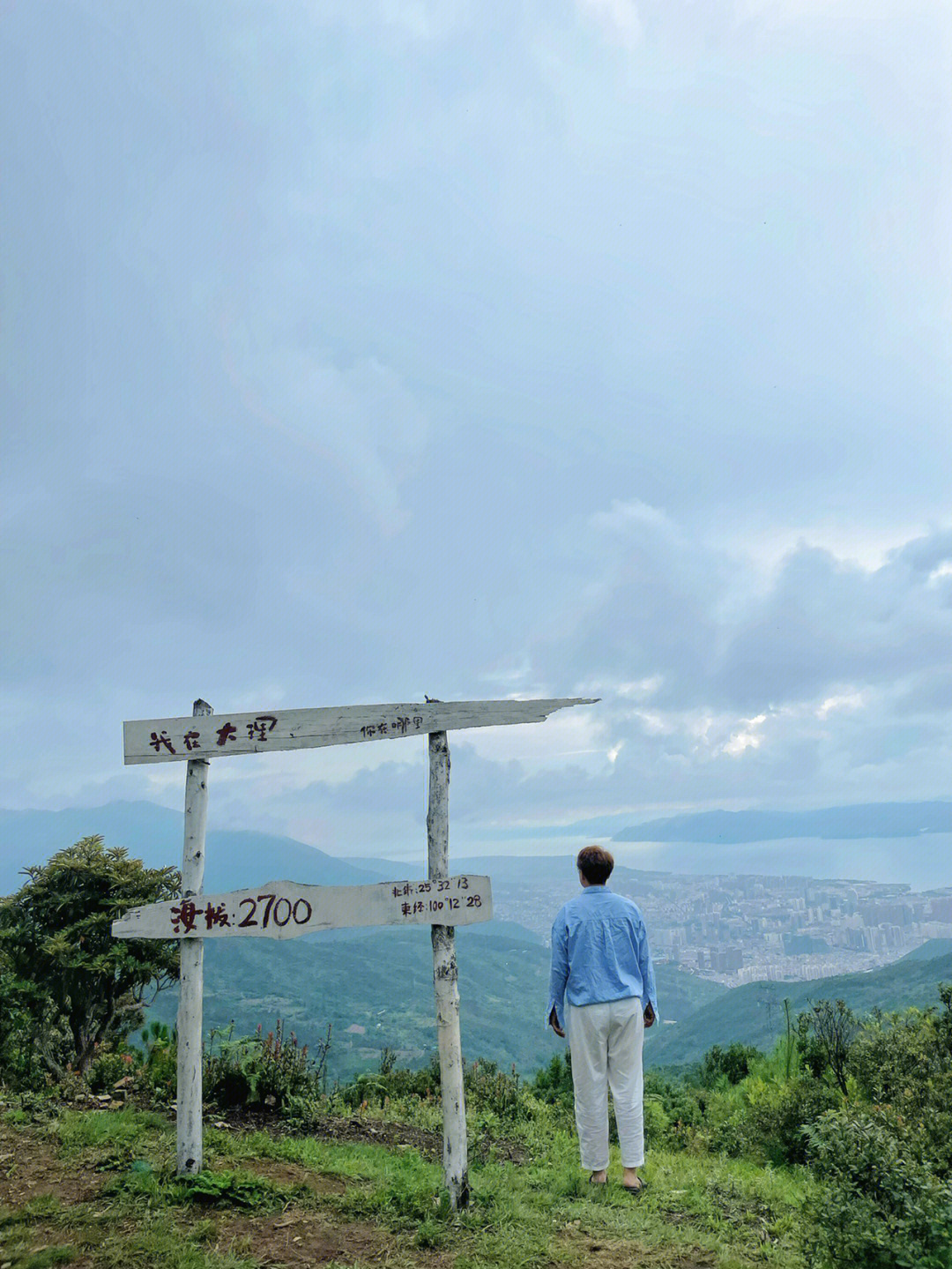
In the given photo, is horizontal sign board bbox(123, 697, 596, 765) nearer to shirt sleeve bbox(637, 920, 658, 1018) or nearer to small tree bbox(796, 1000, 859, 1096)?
shirt sleeve bbox(637, 920, 658, 1018)

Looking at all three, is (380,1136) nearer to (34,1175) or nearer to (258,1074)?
(258,1074)

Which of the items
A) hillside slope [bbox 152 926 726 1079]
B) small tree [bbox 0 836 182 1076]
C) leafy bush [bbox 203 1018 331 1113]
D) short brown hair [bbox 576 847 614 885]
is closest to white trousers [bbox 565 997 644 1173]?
short brown hair [bbox 576 847 614 885]

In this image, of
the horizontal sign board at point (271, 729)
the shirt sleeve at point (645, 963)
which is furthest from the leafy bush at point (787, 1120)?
the horizontal sign board at point (271, 729)

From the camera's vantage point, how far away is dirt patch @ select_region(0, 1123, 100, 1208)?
5871mm

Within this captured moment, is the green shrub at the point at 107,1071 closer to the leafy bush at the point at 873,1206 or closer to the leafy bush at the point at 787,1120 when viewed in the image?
the leafy bush at the point at 787,1120

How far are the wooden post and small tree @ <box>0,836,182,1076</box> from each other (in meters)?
4.98

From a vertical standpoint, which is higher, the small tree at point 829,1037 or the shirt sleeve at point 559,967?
the shirt sleeve at point 559,967

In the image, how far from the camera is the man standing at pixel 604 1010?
6.28m

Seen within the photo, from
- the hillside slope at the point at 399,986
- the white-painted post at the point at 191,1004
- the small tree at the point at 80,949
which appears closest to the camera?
the white-painted post at the point at 191,1004

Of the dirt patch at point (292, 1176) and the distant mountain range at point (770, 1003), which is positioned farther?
the distant mountain range at point (770, 1003)

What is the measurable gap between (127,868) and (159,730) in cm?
433

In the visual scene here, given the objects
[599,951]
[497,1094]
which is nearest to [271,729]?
[599,951]

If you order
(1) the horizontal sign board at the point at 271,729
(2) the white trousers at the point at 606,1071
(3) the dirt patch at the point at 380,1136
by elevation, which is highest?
(1) the horizontal sign board at the point at 271,729

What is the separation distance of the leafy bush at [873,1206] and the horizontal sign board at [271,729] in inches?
128
